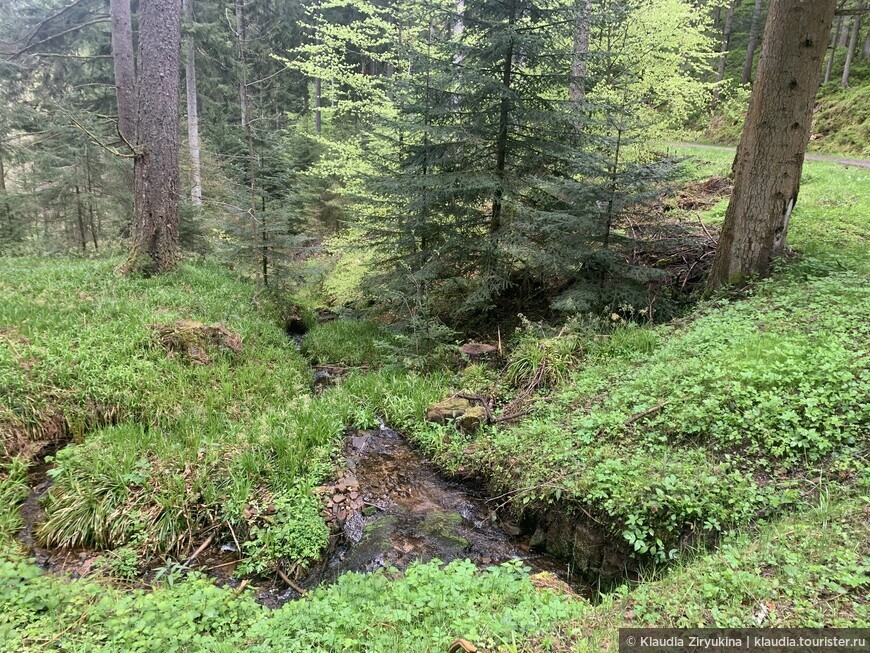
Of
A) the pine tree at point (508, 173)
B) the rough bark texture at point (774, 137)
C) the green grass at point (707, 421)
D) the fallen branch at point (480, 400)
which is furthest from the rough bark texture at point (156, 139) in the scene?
the rough bark texture at point (774, 137)

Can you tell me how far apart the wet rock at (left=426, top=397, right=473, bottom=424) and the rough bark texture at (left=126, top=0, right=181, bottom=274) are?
23.5ft

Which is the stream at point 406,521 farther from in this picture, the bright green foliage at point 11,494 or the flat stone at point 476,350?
the bright green foliage at point 11,494

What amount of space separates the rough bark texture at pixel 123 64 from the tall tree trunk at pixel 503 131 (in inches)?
413

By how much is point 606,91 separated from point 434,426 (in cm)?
808

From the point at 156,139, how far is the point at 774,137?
10975 millimetres

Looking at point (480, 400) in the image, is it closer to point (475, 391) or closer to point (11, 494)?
point (475, 391)

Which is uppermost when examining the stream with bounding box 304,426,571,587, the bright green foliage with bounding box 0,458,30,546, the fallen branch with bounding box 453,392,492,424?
the fallen branch with bounding box 453,392,492,424

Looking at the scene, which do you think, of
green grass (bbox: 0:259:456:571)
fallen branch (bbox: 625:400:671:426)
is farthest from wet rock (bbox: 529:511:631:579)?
green grass (bbox: 0:259:456:571)

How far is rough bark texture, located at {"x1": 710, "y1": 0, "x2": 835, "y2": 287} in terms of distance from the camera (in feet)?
18.5

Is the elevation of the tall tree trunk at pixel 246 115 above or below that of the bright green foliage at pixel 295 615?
above

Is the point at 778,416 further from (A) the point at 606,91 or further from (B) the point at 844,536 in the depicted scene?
(A) the point at 606,91

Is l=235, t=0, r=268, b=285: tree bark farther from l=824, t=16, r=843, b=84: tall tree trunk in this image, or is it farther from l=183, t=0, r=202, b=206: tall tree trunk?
l=824, t=16, r=843, b=84: tall tree trunk

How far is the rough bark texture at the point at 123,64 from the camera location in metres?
12.2

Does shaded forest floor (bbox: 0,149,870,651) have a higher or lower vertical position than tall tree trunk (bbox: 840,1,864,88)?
lower
